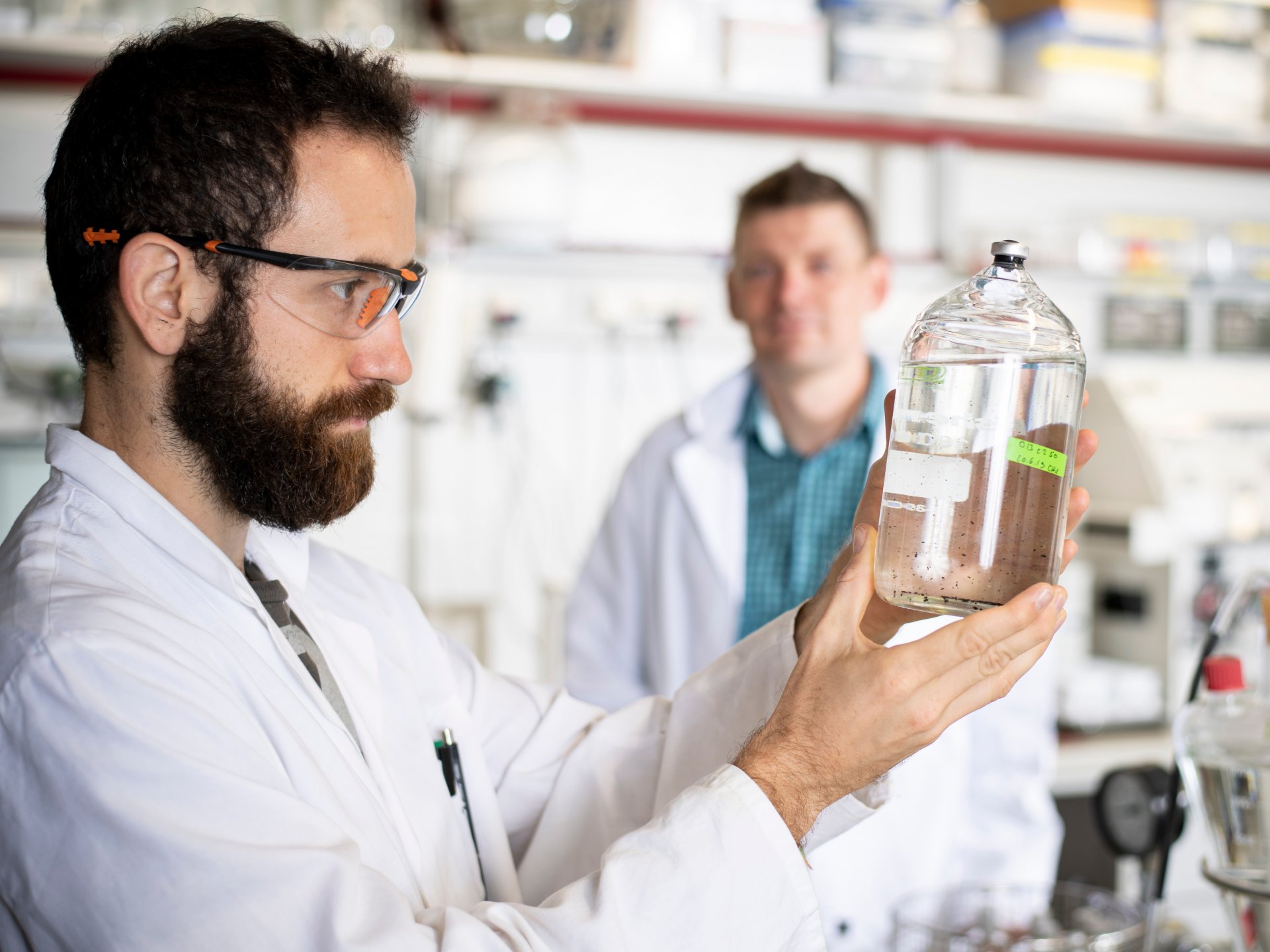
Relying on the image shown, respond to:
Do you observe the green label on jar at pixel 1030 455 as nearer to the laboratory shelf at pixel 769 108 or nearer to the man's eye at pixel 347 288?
the man's eye at pixel 347 288

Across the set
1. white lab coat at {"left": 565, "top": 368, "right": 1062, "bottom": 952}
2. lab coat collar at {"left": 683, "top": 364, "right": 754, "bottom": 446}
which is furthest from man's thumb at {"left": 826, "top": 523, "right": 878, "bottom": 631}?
lab coat collar at {"left": 683, "top": 364, "right": 754, "bottom": 446}

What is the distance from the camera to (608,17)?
2.56 m

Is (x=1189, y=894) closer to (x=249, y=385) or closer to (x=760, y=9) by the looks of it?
(x=760, y=9)

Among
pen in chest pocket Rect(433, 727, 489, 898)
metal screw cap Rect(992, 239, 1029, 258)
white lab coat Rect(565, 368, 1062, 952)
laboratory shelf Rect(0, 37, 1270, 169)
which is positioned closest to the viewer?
metal screw cap Rect(992, 239, 1029, 258)

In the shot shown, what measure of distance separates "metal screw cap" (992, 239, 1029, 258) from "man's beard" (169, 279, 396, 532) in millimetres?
520

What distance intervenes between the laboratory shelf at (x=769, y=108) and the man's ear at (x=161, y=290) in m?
1.56

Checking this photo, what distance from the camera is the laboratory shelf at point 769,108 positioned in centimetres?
248

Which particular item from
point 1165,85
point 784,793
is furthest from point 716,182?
point 784,793

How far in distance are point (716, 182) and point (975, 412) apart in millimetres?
2217

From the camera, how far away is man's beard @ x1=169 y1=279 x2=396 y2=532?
0.99m

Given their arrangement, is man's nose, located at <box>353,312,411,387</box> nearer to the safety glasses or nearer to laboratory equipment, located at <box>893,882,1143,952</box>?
the safety glasses

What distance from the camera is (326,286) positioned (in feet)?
3.31

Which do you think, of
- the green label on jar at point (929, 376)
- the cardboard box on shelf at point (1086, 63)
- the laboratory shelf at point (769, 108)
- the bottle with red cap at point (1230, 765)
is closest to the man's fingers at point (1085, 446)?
the green label on jar at point (929, 376)

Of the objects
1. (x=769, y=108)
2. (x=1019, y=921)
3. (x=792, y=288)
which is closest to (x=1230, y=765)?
(x=1019, y=921)
